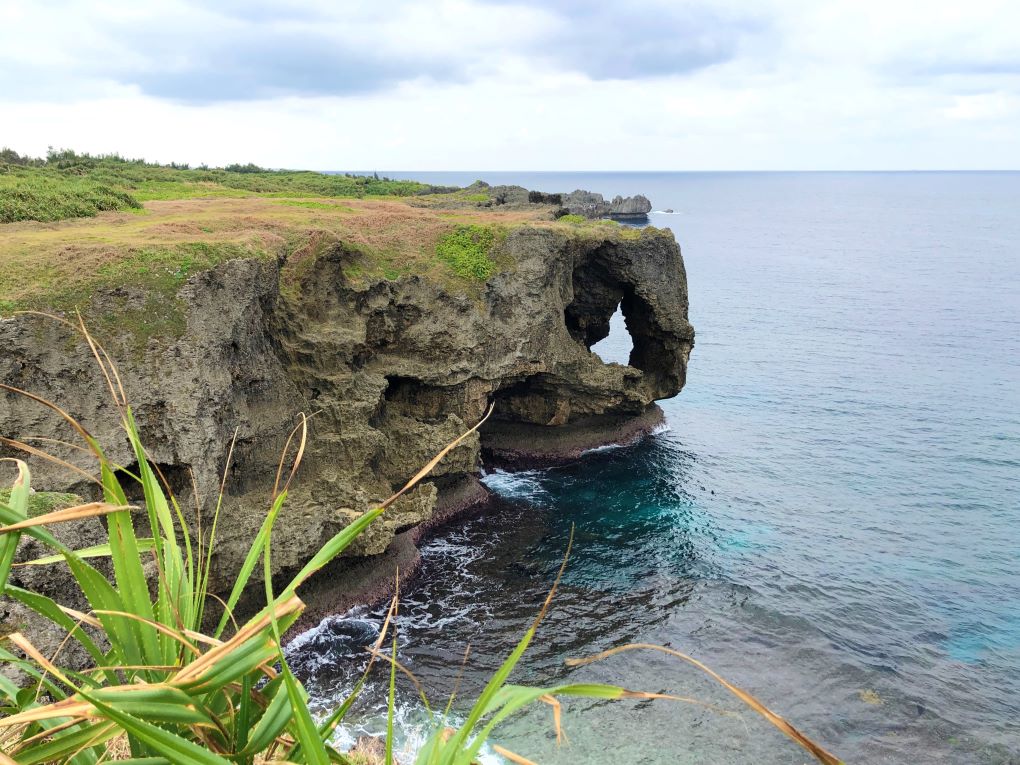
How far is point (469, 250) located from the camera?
36.8 m

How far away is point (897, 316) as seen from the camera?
76.6 metres

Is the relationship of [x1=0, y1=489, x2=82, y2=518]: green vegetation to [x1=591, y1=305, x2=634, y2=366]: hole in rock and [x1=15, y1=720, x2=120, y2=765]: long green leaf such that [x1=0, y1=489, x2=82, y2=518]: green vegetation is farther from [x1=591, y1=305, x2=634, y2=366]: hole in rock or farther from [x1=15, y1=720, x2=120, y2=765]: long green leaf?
[x1=591, y1=305, x2=634, y2=366]: hole in rock

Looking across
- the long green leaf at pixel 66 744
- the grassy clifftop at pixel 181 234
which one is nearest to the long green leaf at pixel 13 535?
the long green leaf at pixel 66 744

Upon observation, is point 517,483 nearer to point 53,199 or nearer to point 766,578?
point 766,578

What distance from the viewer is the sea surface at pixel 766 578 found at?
2236 centimetres

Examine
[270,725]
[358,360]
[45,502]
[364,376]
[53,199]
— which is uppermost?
[53,199]

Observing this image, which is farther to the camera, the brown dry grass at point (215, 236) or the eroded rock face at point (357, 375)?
the brown dry grass at point (215, 236)

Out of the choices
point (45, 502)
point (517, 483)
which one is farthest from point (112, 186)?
point (45, 502)

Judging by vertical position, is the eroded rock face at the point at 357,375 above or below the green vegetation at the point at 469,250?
below

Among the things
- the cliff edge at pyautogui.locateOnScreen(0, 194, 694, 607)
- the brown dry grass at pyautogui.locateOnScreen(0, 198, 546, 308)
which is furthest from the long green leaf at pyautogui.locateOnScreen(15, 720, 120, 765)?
the brown dry grass at pyautogui.locateOnScreen(0, 198, 546, 308)

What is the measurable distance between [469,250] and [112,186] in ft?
A: 71.3

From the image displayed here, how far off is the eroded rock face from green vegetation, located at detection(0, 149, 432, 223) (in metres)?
11.7

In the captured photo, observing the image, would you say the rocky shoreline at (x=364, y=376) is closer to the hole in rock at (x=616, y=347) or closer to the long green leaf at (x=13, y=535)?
the hole in rock at (x=616, y=347)

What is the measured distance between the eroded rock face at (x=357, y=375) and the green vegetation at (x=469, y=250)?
2.86 ft
